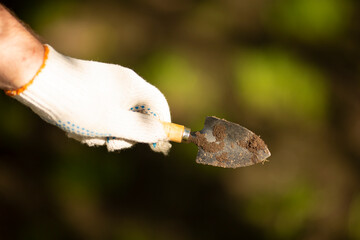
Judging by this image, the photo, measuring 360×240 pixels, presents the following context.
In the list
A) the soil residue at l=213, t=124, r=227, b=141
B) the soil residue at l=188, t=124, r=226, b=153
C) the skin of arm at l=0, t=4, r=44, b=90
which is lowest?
the skin of arm at l=0, t=4, r=44, b=90

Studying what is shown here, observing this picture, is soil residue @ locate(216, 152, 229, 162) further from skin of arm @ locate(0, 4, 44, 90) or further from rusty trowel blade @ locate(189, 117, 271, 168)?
skin of arm @ locate(0, 4, 44, 90)

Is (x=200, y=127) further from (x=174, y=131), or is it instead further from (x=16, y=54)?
(x=16, y=54)

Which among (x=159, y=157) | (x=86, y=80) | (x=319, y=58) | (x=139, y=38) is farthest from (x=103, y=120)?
(x=319, y=58)

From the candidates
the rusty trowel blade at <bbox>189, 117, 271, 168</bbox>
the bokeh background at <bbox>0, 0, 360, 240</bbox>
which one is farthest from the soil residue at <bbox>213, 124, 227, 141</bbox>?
the bokeh background at <bbox>0, 0, 360, 240</bbox>

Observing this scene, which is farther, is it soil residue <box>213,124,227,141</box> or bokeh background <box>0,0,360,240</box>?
bokeh background <box>0,0,360,240</box>

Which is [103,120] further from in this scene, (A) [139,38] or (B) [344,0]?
(B) [344,0]

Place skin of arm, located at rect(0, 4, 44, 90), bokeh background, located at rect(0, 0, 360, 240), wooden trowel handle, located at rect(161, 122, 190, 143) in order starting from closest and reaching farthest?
skin of arm, located at rect(0, 4, 44, 90) → wooden trowel handle, located at rect(161, 122, 190, 143) → bokeh background, located at rect(0, 0, 360, 240)

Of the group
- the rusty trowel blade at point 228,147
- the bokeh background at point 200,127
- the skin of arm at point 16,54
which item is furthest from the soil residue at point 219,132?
the bokeh background at point 200,127

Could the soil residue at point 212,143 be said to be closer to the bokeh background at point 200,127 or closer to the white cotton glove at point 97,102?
the white cotton glove at point 97,102
